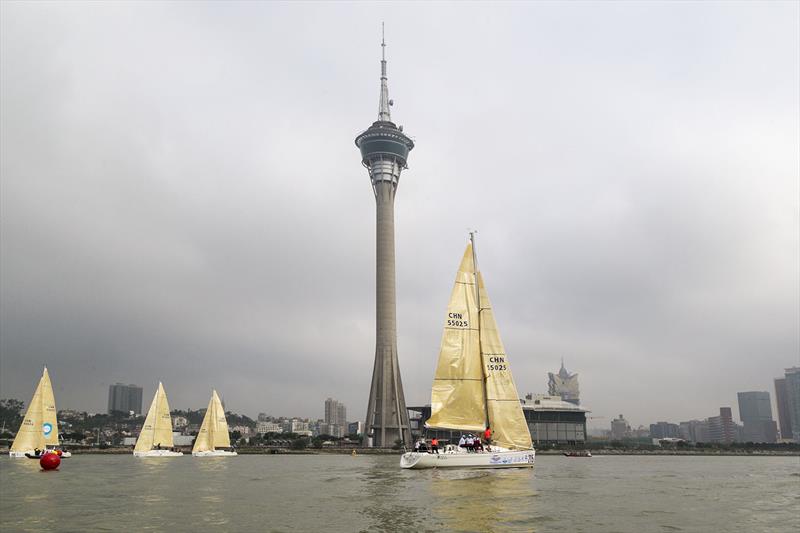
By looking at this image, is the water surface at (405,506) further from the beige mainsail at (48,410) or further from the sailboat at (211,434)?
the sailboat at (211,434)

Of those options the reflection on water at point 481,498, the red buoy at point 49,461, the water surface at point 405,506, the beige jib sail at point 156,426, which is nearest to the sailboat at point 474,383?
the reflection on water at point 481,498

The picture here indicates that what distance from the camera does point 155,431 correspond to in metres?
98.6

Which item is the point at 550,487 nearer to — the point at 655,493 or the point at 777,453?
the point at 655,493

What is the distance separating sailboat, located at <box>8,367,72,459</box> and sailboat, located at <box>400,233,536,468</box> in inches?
2118

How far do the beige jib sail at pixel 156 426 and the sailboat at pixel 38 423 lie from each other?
16.6m

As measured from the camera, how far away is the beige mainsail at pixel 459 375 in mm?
49219

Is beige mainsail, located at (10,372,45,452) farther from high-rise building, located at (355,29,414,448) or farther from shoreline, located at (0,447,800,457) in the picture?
high-rise building, located at (355,29,414,448)

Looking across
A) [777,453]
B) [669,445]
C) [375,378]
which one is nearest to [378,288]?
[375,378]

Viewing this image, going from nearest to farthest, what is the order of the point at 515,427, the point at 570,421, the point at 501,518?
the point at 501,518, the point at 515,427, the point at 570,421

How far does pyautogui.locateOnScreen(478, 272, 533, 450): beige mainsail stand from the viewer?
161 ft

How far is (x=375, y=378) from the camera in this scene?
173 meters

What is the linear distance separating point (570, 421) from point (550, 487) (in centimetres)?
16266

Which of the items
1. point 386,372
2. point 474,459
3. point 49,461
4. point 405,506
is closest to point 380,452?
point 386,372

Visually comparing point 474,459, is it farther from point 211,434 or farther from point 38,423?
point 211,434
